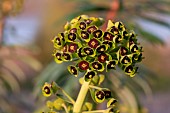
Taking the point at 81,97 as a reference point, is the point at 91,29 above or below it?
above

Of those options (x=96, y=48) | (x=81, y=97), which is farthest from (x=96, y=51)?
(x=81, y=97)

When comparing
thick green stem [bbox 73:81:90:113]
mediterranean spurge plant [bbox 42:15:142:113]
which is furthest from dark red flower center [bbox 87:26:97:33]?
thick green stem [bbox 73:81:90:113]

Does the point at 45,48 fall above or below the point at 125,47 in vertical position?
above

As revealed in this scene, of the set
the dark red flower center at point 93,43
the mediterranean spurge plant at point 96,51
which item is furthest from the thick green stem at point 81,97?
the dark red flower center at point 93,43

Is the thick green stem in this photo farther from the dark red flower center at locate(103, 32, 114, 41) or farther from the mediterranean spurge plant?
the dark red flower center at locate(103, 32, 114, 41)

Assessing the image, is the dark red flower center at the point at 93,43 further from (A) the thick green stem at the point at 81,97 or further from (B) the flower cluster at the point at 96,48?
(A) the thick green stem at the point at 81,97

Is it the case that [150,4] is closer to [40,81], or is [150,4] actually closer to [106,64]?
[40,81]

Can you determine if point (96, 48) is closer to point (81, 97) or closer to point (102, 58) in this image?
point (102, 58)

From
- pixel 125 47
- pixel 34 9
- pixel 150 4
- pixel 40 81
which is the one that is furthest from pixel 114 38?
pixel 34 9
